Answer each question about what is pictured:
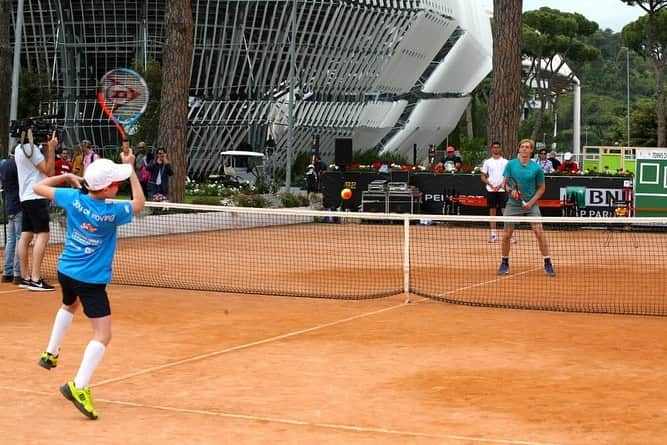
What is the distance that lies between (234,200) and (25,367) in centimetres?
2128

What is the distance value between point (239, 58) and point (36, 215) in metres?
39.6

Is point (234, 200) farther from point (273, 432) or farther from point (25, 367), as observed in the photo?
point (273, 432)

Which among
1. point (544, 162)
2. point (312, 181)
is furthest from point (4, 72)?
point (544, 162)

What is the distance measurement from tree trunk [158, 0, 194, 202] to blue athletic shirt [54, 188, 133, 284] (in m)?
19.2

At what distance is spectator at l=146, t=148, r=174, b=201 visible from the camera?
82.7 feet

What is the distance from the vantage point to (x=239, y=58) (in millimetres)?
51594

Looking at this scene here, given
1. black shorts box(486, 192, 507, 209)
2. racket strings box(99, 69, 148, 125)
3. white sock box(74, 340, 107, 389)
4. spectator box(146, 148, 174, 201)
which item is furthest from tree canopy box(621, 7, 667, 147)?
white sock box(74, 340, 107, 389)

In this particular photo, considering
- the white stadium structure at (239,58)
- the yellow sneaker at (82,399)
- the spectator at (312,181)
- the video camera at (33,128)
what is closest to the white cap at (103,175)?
the yellow sneaker at (82,399)

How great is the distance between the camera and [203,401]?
7.25 metres

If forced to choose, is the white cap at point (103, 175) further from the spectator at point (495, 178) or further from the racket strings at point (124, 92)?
the spectator at point (495, 178)

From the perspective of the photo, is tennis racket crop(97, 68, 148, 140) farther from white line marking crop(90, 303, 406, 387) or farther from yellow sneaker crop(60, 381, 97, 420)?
yellow sneaker crop(60, 381, 97, 420)

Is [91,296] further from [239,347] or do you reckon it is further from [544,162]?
[544,162]

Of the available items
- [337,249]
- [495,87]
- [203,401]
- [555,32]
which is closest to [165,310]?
[203,401]

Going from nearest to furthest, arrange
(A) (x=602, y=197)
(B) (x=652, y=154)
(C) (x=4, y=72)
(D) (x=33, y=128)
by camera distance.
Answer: (D) (x=33, y=128), (B) (x=652, y=154), (A) (x=602, y=197), (C) (x=4, y=72)
